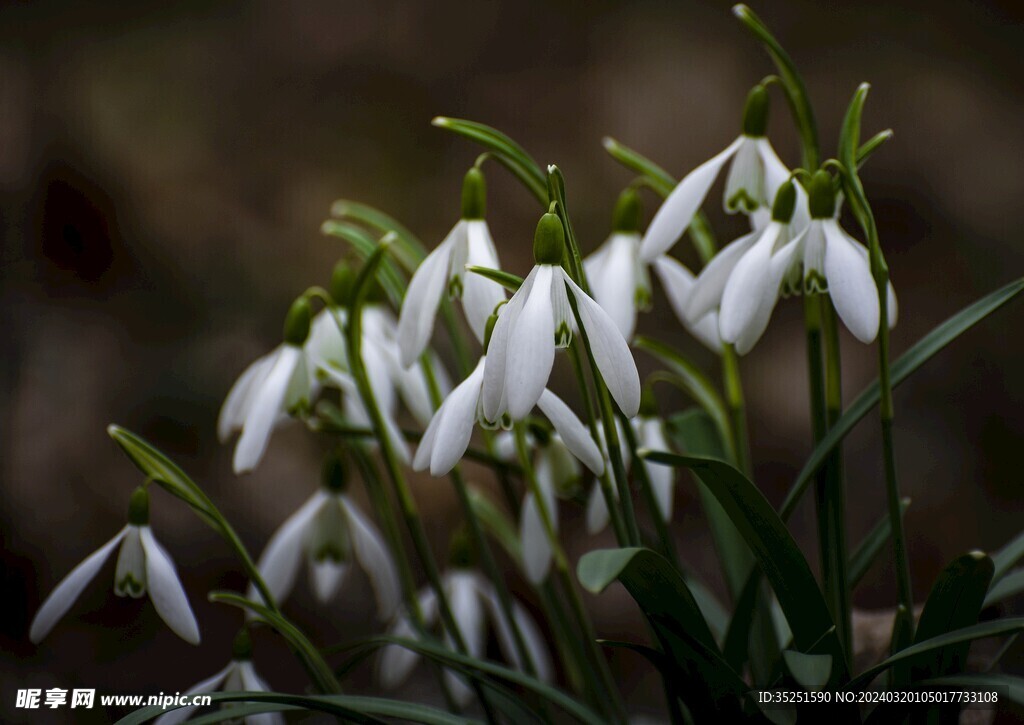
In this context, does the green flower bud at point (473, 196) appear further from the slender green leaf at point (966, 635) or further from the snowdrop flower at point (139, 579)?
the slender green leaf at point (966, 635)

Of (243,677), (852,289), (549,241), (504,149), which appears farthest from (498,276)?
(243,677)

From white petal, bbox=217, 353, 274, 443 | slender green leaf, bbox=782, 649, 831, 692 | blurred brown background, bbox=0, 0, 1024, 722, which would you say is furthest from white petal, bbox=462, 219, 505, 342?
blurred brown background, bbox=0, 0, 1024, 722

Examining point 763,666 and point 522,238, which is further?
point 522,238

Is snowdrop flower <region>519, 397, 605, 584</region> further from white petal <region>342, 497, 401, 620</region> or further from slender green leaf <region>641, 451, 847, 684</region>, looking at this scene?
slender green leaf <region>641, 451, 847, 684</region>

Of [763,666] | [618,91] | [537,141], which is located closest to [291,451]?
[537,141]

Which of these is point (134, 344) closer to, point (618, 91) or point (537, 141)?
point (537, 141)

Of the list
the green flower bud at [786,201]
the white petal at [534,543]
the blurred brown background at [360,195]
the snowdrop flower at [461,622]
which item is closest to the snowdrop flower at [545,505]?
the white petal at [534,543]
